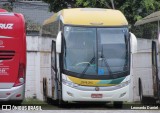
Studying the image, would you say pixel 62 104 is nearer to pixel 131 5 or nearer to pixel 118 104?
pixel 118 104

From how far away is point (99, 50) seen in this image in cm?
1795

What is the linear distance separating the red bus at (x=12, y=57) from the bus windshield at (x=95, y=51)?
152 cm

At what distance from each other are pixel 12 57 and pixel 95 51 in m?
2.76

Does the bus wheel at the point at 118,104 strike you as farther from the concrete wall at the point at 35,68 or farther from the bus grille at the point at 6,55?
the concrete wall at the point at 35,68

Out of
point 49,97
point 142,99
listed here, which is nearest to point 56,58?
point 49,97

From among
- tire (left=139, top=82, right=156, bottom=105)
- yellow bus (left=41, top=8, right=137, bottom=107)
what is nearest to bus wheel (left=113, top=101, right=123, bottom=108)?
yellow bus (left=41, top=8, right=137, bottom=107)

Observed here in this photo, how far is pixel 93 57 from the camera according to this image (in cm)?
1783

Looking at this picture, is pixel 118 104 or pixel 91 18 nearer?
pixel 91 18

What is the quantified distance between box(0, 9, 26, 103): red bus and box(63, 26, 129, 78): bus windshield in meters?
1.52

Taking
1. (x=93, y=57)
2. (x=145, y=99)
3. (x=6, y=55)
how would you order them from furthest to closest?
(x=145, y=99), (x=93, y=57), (x=6, y=55)

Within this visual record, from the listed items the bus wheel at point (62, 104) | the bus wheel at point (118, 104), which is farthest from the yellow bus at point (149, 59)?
the bus wheel at point (62, 104)

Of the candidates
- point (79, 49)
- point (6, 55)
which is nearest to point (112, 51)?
point (79, 49)

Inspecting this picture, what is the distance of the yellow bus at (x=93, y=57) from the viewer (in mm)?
17578

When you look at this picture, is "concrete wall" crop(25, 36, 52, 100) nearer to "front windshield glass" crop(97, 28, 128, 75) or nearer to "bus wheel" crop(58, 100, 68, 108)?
"bus wheel" crop(58, 100, 68, 108)
